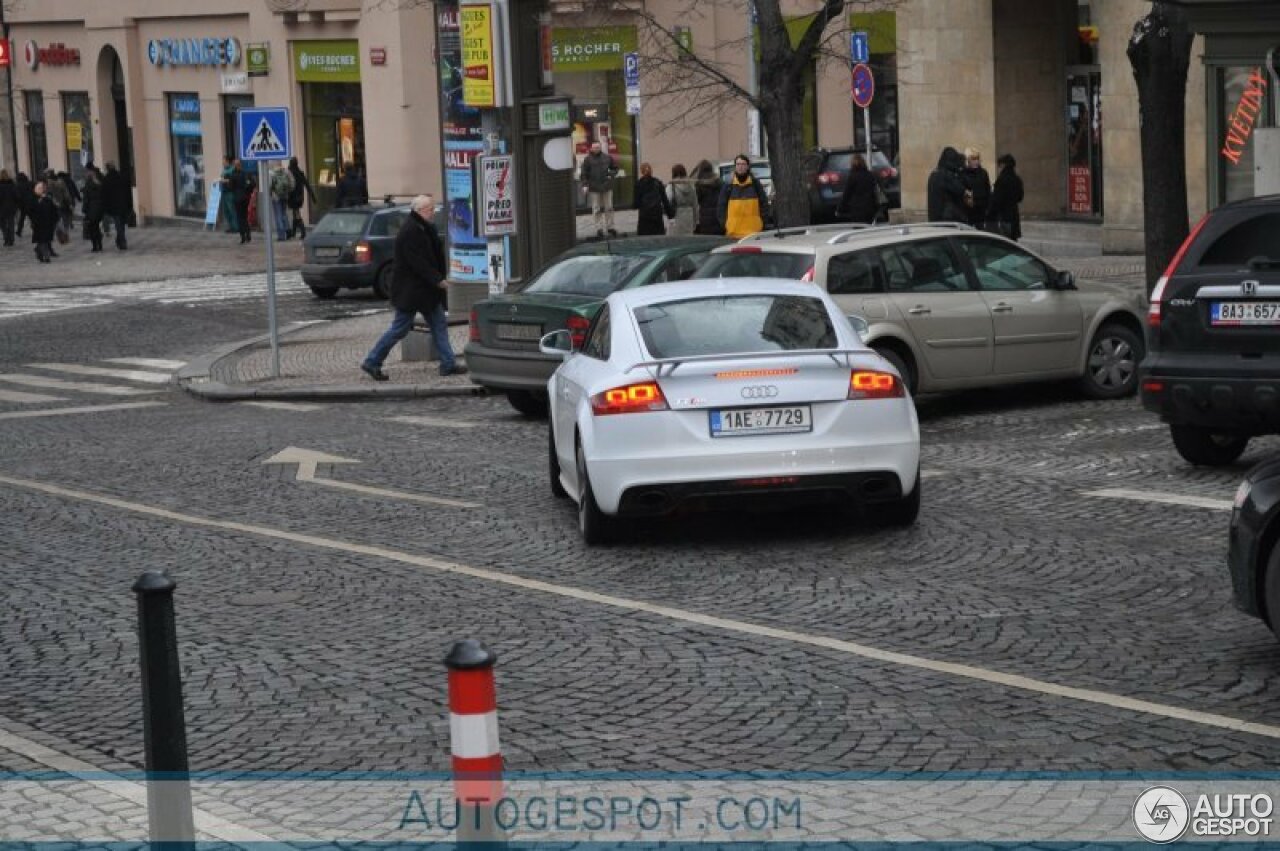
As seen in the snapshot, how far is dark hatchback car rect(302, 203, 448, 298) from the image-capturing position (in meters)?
34.3

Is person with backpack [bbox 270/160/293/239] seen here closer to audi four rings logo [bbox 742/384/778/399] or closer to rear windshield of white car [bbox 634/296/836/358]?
rear windshield of white car [bbox 634/296/836/358]

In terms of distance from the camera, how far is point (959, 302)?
17.2 meters

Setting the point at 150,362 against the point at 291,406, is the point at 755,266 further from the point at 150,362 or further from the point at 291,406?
the point at 150,362

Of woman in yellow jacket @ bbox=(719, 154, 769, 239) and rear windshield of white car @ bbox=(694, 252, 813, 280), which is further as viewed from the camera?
woman in yellow jacket @ bbox=(719, 154, 769, 239)

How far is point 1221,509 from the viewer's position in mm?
12391

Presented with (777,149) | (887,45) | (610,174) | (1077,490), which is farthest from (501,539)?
(887,45)

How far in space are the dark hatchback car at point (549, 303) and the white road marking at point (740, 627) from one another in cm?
446

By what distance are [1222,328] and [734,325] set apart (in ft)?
9.77

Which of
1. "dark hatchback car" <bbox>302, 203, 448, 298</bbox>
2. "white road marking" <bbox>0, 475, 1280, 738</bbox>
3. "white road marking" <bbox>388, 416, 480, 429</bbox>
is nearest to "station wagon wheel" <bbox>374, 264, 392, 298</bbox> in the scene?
"dark hatchback car" <bbox>302, 203, 448, 298</bbox>

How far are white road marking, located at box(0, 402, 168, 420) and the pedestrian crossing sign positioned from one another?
286cm

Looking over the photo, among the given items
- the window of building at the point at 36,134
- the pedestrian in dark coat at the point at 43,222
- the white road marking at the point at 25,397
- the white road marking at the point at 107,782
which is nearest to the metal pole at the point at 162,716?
the white road marking at the point at 107,782

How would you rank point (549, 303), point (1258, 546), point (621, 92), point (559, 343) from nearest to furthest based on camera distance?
1. point (1258, 546)
2. point (559, 343)
3. point (549, 303)
4. point (621, 92)

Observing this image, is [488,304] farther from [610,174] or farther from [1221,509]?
[610,174]

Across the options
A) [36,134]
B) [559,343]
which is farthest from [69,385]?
[36,134]
